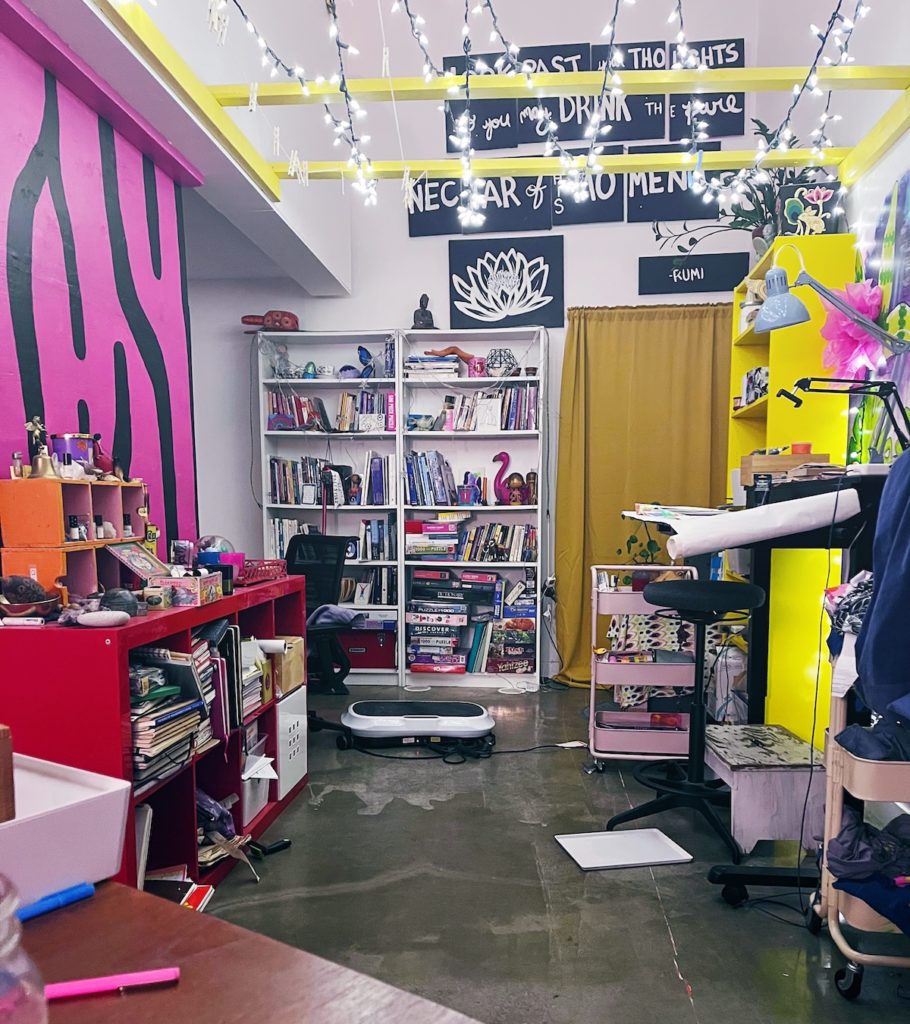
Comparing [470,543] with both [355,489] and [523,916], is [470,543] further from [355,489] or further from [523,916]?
[523,916]

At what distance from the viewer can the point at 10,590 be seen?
5.55 ft

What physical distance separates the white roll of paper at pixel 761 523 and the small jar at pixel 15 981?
1637 mm

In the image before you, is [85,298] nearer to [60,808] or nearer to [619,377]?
[60,808]

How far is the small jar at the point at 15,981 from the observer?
15.9 inches

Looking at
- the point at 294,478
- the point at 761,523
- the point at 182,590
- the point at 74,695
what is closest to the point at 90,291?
the point at 182,590

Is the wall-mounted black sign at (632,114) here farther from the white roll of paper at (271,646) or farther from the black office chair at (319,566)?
the white roll of paper at (271,646)

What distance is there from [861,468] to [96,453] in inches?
88.2

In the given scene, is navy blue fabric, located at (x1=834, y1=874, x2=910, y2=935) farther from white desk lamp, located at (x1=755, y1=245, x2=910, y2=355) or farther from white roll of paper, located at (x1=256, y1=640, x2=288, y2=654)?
white roll of paper, located at (x1=256, y1=640, x2=288, y2=654)

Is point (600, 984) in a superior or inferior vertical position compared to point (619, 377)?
inferior

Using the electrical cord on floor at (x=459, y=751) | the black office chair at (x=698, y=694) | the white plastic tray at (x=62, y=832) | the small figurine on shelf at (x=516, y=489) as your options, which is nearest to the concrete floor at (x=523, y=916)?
the black office chair at (x=698, y=694)

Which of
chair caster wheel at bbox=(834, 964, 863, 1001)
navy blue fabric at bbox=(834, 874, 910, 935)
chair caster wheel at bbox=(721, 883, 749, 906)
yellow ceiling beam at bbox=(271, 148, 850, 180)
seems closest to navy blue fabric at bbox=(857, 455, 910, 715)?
navy blue fabric at bbox=(834, 874, 910, 935)

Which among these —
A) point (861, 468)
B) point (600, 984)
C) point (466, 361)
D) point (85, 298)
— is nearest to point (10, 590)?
point (85, 298)

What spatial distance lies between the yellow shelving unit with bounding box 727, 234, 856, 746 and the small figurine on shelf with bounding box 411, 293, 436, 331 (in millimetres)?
2108

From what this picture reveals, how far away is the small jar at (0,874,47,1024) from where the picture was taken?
40cm
